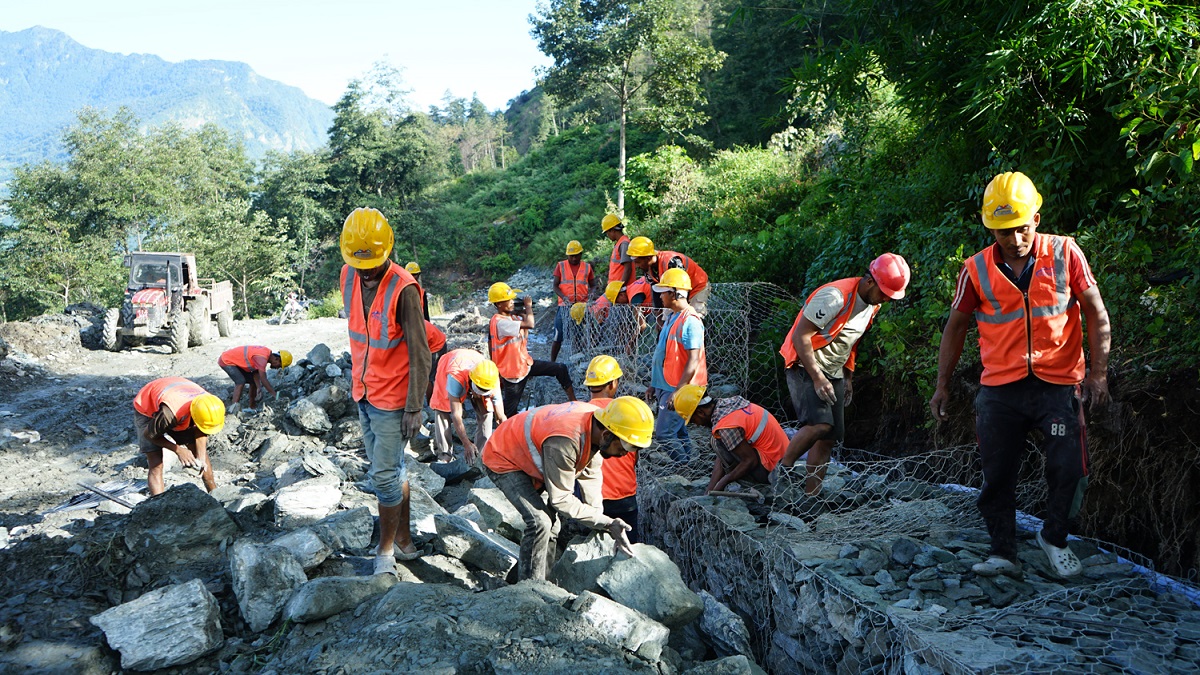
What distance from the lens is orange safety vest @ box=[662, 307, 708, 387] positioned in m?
4.87

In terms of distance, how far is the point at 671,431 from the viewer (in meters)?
5.01

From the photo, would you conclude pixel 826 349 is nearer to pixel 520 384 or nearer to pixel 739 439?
pixel 739 439

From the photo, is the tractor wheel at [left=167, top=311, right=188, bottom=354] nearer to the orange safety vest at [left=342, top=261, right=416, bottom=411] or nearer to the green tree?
the green tree

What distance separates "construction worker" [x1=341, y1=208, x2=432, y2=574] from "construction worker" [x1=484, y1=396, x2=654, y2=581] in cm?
48

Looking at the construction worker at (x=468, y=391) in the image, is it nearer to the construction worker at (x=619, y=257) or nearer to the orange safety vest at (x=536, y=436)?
the orange safety vest at (x=536, y=436)

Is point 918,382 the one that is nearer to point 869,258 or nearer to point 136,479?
point 869,258

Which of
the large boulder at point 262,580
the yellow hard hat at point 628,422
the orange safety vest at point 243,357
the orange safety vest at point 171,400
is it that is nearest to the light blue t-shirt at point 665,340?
the yellow hard hat at point 628,422

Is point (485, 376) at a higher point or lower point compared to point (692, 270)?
lower

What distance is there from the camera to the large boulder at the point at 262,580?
3.16 metres

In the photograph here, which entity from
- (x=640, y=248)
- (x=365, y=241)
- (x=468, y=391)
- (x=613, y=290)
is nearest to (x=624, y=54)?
(x=613, y=290)

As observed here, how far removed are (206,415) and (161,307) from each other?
1063 cm

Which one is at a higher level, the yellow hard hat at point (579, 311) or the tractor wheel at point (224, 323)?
the yellow hard hat at point (579, 311)

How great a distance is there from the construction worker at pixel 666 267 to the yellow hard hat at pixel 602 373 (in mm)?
1882

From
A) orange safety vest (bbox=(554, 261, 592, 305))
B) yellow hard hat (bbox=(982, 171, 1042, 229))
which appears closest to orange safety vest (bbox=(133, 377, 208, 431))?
orange safety vest (bbox=(554, 261, 592, 305))
